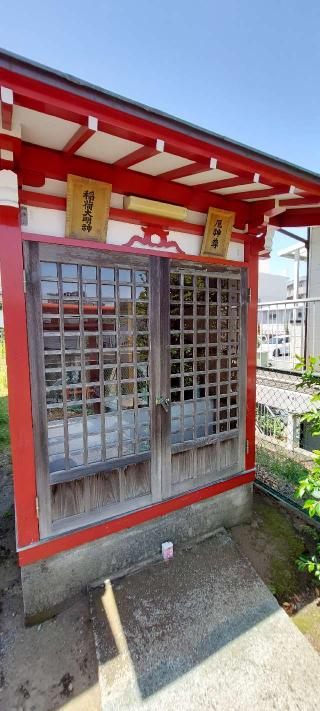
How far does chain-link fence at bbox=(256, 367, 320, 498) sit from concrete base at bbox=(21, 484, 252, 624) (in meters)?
1.14

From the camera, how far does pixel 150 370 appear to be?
281cm

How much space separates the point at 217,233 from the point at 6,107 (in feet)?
6.32

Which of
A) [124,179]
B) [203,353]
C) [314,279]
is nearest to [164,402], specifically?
[203,353]

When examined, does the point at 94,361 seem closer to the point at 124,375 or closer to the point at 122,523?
the point at 124,375

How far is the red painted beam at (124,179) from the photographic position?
7.25 feet

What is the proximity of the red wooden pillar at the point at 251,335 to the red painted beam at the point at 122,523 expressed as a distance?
1.23 feet

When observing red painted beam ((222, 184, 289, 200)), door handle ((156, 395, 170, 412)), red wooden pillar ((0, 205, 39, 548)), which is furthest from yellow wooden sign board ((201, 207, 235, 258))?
red wooden pillar ((0, 205, 39, 548))

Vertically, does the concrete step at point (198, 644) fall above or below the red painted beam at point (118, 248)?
below

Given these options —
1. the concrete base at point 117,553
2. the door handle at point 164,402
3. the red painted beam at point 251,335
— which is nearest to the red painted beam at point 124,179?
the red painted beam at point 251,335

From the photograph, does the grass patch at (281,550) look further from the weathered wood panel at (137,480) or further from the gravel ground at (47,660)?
the gravel ground at (47,660)

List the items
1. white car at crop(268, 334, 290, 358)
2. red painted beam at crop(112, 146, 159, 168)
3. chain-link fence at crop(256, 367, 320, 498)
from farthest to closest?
white car at crop(268, 334, 290, 358) < chain-link fence at crop(256, 367, 320, 498) < red painted beam at crop(112, 146, 159, 168)

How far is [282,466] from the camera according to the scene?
4754 millimetres

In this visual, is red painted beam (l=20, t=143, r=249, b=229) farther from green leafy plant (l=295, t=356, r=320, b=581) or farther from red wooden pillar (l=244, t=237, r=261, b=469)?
green leafy plant (l=295, t=356, r=320, b=581)

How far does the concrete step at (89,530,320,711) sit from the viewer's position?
77.2 inches
